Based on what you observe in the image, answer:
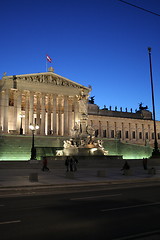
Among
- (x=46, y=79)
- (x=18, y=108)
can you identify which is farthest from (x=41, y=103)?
(x=18, y=108)

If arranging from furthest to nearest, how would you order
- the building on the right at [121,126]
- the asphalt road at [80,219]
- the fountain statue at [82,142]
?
the building on the right at [121,126] < the fountain statue at [82,142] < the asphalt road at [80,219]

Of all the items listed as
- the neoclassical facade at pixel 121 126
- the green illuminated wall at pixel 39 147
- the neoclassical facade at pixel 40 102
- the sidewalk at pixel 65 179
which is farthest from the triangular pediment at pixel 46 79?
the sidewalk at pixel 65 179

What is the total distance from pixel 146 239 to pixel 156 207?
3873 millimetres

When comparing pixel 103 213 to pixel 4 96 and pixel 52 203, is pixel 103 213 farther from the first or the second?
pixel 4 96

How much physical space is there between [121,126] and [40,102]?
34.1 metres

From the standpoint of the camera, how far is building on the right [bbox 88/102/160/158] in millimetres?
87875

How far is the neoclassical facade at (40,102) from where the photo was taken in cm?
6162

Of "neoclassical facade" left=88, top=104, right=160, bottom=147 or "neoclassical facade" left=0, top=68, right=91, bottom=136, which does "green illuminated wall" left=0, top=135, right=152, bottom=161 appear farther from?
"neoclassical facade" left=88, top=104, right=160, bottom=147

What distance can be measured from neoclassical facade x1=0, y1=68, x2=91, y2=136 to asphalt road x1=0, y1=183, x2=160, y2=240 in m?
50.5

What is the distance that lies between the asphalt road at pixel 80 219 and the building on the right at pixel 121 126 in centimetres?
7603

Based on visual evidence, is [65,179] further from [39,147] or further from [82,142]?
[39,147]

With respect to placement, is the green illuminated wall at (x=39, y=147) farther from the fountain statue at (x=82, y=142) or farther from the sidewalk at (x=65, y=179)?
the sidewalk at (x=65, y=179)

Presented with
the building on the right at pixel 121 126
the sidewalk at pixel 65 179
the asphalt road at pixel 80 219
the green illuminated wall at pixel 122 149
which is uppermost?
the building on the right at pixel 121 126

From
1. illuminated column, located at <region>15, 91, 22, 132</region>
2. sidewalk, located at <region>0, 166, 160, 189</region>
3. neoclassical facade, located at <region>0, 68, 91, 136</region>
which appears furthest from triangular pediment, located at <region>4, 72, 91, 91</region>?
Answer: sidewalk, located at <region>0, 166, 160, 189</region>
